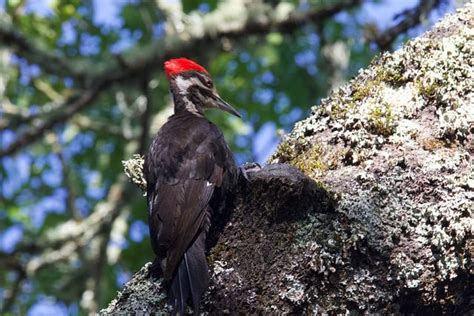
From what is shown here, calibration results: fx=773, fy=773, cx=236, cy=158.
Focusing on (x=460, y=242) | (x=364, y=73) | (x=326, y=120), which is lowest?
(x=460, y=242)

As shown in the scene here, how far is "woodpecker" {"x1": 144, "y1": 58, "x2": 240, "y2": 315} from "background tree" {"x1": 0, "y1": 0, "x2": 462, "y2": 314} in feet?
7.48

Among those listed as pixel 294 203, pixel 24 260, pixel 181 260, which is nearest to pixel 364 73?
pixel 294 203

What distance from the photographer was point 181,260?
2.54 metres

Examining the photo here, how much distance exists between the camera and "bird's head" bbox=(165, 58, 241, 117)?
14.3 ft

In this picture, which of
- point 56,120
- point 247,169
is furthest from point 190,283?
point 56,120

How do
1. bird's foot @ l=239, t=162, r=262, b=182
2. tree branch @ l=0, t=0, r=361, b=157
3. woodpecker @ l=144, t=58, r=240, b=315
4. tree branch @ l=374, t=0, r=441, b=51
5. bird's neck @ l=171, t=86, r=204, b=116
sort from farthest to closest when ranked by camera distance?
tree branch @ l=0, t=0, r=361, b=157, tree branch @ l=374, t=0, r=441, b=51, bird's neck @ l=171, t=86, r=204, b=116, bird's foot @ l=239, t=162, r=262, b=182, woodpecker @ l=144, t=58, r=240, b=315

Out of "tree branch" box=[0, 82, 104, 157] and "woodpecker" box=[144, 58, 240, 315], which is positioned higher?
"tree branch" box=[0, 82, 104, 157]

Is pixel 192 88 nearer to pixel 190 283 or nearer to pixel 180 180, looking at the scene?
pixel 180 180

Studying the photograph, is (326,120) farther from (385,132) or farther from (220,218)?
(220,218)

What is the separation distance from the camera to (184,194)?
3066 millimetres

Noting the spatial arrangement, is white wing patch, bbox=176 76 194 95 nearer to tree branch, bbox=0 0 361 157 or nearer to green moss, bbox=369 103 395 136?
green moss, bbox=369 103 395 136

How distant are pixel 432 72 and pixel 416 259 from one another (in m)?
0.81

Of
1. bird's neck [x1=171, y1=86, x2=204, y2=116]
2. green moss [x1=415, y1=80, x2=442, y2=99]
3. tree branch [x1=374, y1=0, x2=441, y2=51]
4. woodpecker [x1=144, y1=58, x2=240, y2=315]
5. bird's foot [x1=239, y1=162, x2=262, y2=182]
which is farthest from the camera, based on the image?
tree branch [x1=374, y1=0, x2=441, y2=51]

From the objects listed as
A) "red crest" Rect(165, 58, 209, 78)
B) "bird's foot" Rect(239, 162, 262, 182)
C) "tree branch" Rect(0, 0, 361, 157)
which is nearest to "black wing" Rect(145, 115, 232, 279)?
"bird's foot" Rect(239, 162, 262, 182)
